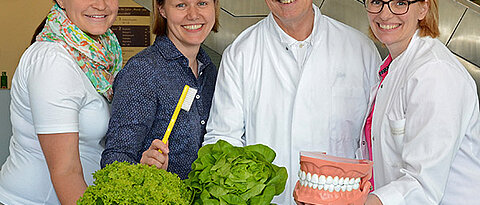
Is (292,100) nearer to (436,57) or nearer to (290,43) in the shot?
(290,43)

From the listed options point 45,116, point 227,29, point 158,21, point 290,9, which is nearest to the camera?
point 45,116

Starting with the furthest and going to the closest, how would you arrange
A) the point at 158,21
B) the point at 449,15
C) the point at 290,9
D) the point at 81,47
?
the point at 449,15 → the point at 158,21 → the point at 290,9 → the point at 81,47

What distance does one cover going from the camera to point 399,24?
1658 mm

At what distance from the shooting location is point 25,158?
1.78m

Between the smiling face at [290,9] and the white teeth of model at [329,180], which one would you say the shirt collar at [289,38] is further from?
the white teeth of model at [329,180]

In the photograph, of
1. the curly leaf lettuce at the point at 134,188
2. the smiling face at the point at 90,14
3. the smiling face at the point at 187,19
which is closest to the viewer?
the curly leaf lettuce at the point at 134,188

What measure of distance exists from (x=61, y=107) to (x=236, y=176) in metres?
0.77

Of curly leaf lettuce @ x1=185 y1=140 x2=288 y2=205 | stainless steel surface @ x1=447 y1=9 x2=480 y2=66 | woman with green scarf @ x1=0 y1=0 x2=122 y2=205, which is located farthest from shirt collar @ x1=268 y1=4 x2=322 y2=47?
stainless steel surface @ x1=447 y1=9 x2=480 y2=66

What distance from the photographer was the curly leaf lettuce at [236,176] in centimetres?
106

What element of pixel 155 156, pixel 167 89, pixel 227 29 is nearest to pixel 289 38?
pixel 167 89

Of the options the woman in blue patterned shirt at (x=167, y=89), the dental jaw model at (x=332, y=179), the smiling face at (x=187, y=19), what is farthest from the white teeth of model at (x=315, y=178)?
the smiling face at (x=187, y=19)

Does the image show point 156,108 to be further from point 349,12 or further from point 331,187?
point 349,12

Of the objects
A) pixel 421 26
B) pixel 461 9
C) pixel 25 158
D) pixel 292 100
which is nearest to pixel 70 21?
pixel 25 158

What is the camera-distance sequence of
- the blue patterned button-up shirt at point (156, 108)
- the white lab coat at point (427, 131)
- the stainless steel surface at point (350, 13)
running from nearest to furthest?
1. the white lab coat at point (427, 131)
2. the blue patterned button-up shirt at point (156, 108)
3. the stainless steel surface at point (350, 13)
